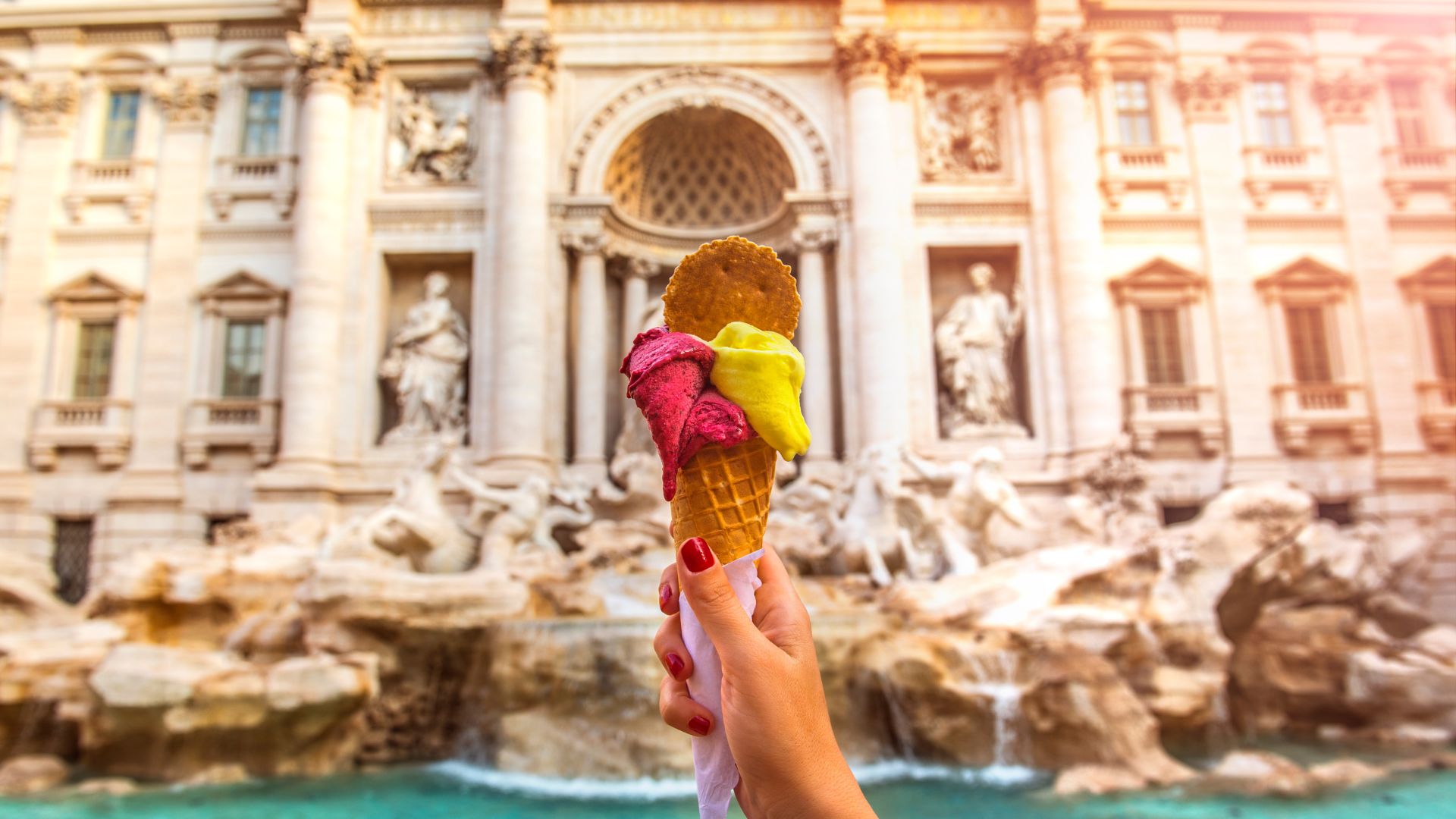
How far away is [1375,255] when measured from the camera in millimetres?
15852

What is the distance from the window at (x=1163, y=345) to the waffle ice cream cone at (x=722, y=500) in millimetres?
15329

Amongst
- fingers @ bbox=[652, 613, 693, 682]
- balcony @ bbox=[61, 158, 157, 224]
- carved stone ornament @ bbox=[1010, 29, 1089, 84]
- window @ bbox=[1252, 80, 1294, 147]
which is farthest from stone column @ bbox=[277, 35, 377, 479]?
window @ bbox=[1252, 80, 1294, 147]

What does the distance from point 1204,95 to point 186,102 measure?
18155mm

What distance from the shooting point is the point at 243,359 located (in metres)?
16.0

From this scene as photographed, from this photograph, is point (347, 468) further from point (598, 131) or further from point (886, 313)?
point (886, 313)

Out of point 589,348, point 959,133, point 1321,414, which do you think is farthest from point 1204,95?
point 589,348

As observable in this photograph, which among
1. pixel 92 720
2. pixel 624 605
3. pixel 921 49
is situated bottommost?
pixel 92 720

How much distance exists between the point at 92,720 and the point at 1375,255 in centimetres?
1933

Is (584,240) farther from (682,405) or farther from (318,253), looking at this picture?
(682,405)

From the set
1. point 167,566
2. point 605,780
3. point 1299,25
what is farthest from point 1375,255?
point 167,566

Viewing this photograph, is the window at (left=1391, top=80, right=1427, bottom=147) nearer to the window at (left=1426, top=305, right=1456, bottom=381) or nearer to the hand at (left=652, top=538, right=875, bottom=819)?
the window at (left=1426, top=305, right=1456, bottom=381)

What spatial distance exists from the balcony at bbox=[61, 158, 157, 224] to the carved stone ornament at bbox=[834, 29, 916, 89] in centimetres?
1238

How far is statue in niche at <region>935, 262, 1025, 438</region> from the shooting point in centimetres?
1542

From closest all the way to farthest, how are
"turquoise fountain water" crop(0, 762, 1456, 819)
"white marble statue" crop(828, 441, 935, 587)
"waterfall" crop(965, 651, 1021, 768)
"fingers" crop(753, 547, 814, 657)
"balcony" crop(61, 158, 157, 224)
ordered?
"fingers" crop(753, 547, 814, 657) < "turquoise fountain water" crop(0, 762, 1456, 819) < "waterfall" crop(965, 651, 1021, 768) < "white marble statue" crop(828, 441, 935, 587) < "balcony" crop(61, 158, 157, 224)
